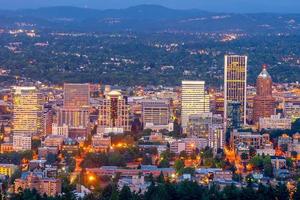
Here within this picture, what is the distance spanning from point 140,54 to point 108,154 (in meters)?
40.9

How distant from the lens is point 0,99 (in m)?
48.9

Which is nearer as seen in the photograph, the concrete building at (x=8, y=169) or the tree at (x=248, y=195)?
the tree at (x=248, y=195)

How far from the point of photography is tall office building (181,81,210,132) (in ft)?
146

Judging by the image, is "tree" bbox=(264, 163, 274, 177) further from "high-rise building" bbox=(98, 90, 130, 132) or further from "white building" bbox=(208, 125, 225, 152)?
"high-rise building" bbox=(98, 90, 130, 132)

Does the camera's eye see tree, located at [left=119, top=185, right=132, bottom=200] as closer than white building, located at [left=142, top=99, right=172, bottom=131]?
Yes

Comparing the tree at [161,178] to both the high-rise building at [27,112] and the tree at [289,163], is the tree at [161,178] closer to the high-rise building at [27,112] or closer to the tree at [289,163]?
the tree at [289,163]

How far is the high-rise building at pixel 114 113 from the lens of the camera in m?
41.8

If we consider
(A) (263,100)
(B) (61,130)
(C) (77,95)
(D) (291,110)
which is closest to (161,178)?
(B) (61,130)

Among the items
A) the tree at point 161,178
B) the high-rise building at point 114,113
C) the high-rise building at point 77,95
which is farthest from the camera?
the high-rise building at point 77,95

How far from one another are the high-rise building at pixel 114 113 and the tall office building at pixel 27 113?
2.23 m

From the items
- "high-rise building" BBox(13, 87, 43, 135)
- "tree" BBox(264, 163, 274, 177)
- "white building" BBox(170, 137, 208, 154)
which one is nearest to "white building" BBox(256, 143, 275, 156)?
"white building" BBox(170, 137, 208, 154)

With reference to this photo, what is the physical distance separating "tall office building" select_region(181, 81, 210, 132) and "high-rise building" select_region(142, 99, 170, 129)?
64 cm

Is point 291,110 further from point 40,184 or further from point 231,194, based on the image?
point 231,194

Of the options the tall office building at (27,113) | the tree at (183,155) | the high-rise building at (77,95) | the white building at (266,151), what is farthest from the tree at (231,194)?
the high-rise building at (77,95)
